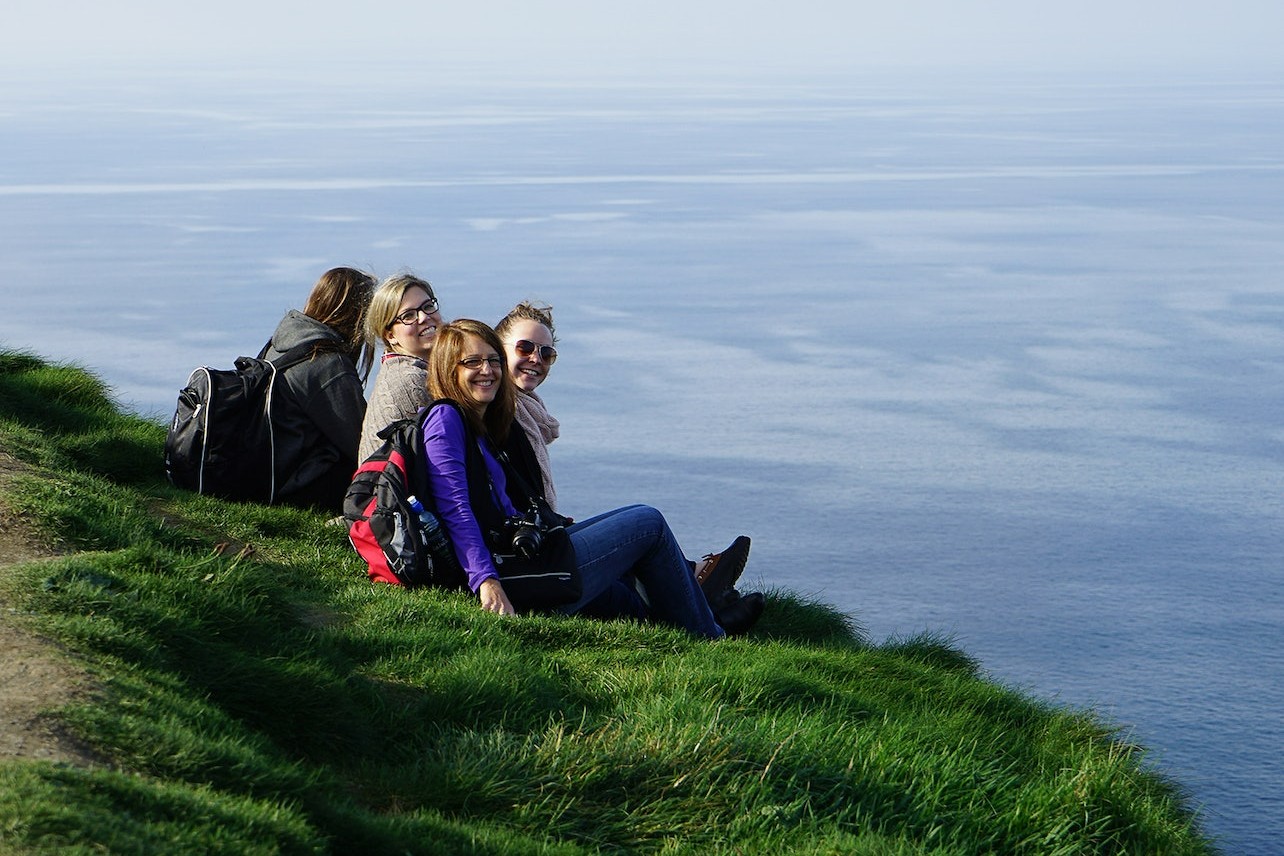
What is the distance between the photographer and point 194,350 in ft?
202

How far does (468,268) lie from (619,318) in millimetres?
10286

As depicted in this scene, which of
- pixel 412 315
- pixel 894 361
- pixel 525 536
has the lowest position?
pixel 525 536

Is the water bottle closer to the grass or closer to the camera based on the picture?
the grass

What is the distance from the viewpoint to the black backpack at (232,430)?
779 centimetres

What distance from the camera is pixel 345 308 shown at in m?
8.20

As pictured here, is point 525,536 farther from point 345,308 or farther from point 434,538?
point 345,308

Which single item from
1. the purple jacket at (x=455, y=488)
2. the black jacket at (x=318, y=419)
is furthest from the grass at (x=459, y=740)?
the black jacket at (x=318, y=419)

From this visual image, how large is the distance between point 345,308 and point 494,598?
2.72 m

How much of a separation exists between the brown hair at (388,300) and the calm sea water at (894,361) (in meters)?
4.54

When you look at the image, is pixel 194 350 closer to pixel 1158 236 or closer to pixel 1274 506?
pixel 1274 506

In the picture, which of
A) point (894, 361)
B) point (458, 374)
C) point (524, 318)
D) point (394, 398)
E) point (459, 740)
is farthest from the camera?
point (894, 361)

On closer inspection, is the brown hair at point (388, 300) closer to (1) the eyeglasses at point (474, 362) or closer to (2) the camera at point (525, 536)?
(1) the eyeglasses at point (474, 362)

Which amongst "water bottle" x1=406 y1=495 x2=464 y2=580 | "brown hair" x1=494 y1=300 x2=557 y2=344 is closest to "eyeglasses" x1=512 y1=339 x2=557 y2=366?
"brown hair" x1=494 y1=300 x2=557 y2=344

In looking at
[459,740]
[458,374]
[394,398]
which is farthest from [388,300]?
[459,740]
